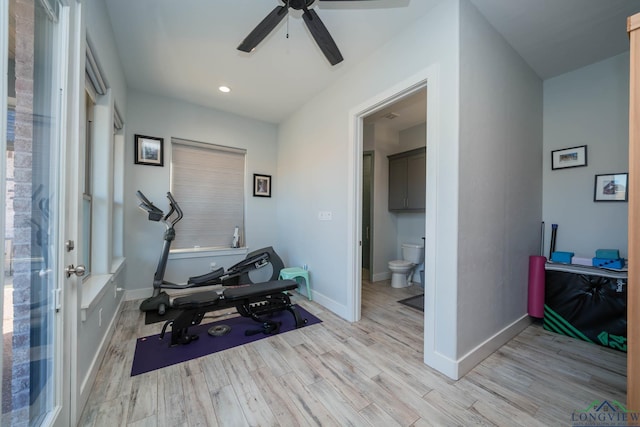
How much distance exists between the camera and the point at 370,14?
6.31 feet

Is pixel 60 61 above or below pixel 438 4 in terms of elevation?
below

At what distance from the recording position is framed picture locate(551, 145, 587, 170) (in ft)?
8.26

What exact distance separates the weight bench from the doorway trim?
66 cm

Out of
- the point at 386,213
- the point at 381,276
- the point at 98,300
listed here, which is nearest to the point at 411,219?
the point at 386,213

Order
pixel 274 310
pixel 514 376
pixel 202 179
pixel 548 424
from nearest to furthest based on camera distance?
pixel 548 424, pixel 514 376, pixel 274 310, pixel 202 179

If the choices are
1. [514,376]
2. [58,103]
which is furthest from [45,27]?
[514,376]

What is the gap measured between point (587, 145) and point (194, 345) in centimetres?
439

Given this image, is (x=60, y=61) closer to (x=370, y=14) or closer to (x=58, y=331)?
(x=58, y=331)

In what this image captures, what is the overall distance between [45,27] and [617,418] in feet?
12.1

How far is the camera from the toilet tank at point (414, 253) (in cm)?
398

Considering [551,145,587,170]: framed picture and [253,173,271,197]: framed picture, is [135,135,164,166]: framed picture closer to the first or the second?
[253,173,271,197]: framed picture

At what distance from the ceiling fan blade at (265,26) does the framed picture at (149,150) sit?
2.29m

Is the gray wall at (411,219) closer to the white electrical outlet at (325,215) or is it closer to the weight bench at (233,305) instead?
the white electrical outlet at (325,215)

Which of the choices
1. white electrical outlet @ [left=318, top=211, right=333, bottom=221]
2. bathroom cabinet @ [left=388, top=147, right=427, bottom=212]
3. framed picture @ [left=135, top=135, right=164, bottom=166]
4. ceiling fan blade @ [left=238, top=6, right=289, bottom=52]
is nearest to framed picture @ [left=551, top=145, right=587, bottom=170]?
bathroom cabinet @ [left=388, top=147, right=427, bottom=212]
